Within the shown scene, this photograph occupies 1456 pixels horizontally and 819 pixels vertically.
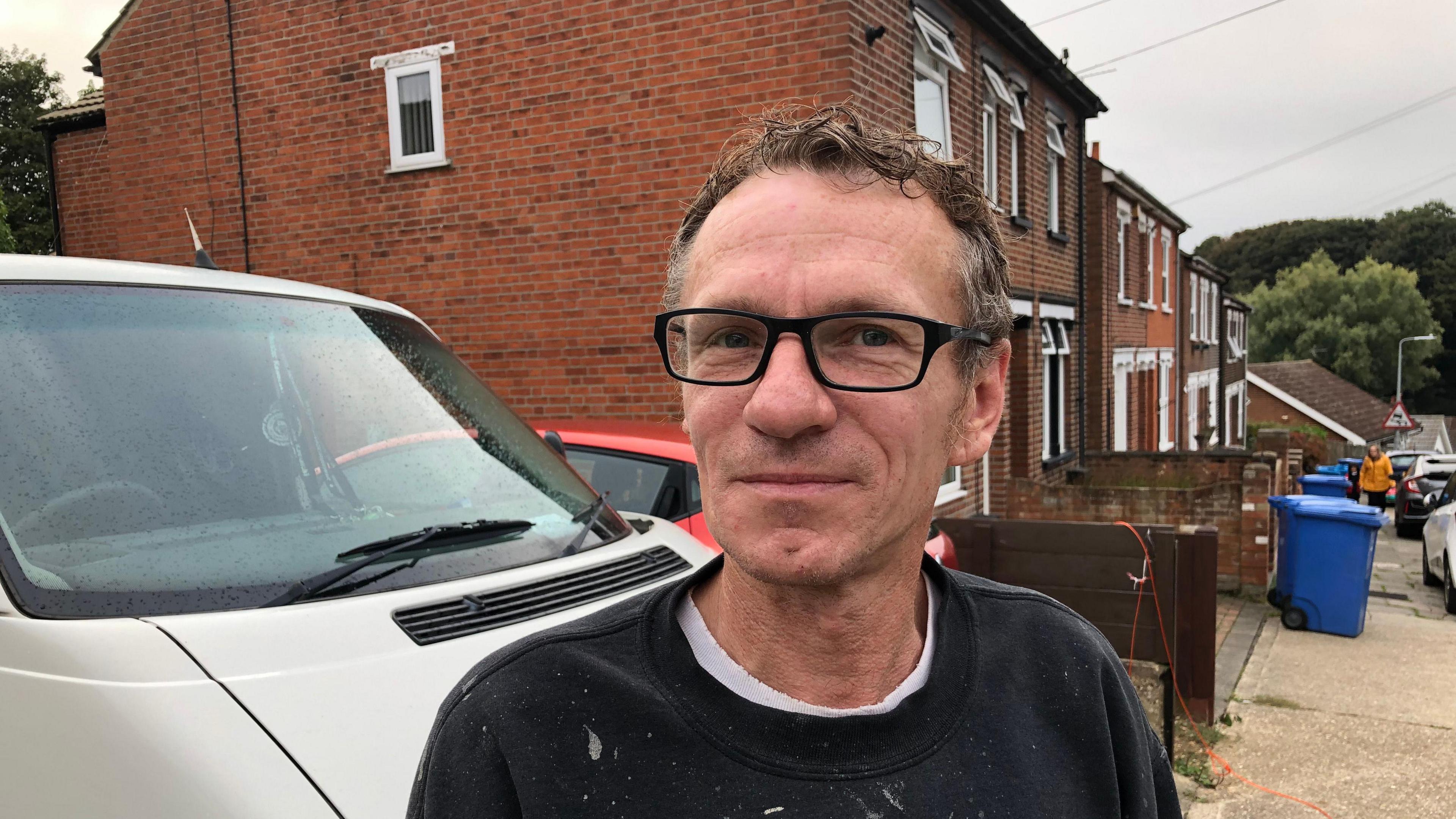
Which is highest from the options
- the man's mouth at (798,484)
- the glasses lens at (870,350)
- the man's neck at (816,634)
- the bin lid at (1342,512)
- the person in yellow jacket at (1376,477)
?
the glasses lens at (870,350)

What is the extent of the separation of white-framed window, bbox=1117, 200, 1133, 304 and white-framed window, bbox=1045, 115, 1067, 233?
14.8 feet

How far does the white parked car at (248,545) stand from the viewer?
5.72ft

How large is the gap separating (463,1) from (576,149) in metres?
1.71

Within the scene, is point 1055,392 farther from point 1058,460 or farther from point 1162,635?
point 1162,635

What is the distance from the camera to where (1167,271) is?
2383cm

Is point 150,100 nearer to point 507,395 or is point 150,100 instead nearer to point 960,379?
point 507,395

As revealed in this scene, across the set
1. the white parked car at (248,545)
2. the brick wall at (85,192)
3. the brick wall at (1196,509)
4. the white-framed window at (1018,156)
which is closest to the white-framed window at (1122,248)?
the white-framed window at (1018,156)

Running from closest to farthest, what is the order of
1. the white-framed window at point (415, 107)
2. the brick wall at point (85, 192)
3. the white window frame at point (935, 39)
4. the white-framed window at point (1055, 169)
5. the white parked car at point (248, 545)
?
1. the white parked car at point (248, 545)
2. the white window frame at point (935, 39)
3. the white-framed window at point (415, 107)
4. the brick wall at point (85, 192)
5. the white-framed window at point (1055, 169)

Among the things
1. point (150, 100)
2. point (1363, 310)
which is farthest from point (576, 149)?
point (1363, 310)

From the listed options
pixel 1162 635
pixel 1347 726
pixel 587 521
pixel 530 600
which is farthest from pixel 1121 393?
pixel 530 600

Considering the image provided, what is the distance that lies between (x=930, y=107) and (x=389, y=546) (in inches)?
320

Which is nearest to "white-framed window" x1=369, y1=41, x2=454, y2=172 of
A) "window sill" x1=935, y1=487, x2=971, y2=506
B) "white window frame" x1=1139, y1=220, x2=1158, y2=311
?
"window sill" x1=935, y1=487, x2=971, y2=506

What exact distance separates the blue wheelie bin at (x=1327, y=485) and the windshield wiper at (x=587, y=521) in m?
11.7

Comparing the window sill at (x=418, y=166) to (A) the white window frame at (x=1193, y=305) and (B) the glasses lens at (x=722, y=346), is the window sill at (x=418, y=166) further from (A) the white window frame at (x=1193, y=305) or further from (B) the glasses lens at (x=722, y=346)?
(A) the white window frame at (x=1193, y=305)
